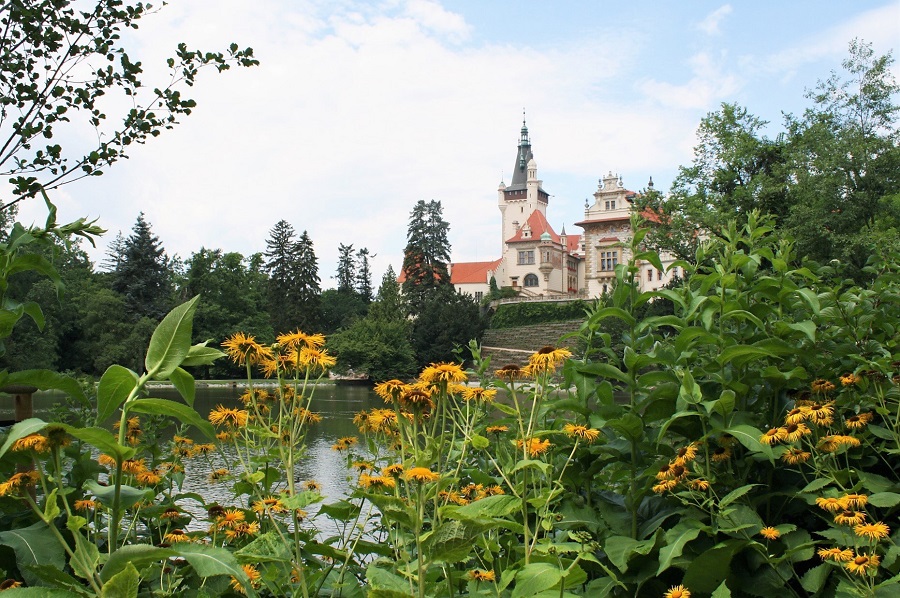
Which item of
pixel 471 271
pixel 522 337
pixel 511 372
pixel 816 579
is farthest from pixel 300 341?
pixel 471 271

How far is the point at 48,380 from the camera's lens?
1.63 m

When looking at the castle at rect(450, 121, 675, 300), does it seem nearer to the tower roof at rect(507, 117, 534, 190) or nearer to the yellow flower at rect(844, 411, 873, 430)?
the tower roof at rect(507, 117, 534, 190)

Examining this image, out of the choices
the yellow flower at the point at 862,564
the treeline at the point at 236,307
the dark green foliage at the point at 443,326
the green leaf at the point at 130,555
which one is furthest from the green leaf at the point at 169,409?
the dark green foliage at the point at 443,326

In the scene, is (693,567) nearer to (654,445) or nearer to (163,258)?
(654,445)

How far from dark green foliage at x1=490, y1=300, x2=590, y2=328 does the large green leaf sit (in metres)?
53.6

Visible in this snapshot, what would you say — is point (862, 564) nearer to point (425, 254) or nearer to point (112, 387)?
point (112, 387)

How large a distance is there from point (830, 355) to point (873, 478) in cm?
56

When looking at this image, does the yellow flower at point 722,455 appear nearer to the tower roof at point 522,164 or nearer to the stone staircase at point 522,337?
the stone staircase at point 522,337

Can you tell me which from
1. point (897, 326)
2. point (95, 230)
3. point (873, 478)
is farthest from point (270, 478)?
point (897, 326)

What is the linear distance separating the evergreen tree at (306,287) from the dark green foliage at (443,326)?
305 inches

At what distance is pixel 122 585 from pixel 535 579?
0.83m

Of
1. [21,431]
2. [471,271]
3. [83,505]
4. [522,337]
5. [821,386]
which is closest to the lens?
[21,431]

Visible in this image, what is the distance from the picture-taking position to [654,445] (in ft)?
8.10

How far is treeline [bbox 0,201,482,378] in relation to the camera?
42219 millimetres
